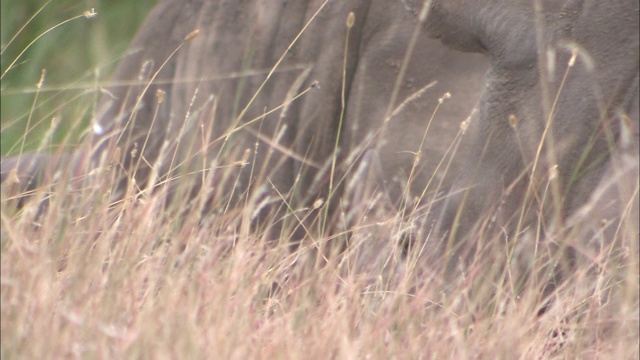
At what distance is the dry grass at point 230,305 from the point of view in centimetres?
156

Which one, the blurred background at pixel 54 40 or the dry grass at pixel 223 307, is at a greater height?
the dry grass at pixel 223 307

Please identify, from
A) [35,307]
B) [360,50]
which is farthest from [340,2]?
[35,307]

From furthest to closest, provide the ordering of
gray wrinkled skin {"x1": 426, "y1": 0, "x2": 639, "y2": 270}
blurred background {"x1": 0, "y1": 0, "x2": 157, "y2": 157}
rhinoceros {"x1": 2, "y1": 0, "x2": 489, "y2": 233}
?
blurred background {"x1": 0, "y1": 0, "x2": 157, "y2": 157}
rhinoceros {"x1": 2, "y1": 0, "x2": 489, "y2": 233}
gray wrinkled skin {"x1": 426, "y1": 0, "x2": 639, "y2": 270}

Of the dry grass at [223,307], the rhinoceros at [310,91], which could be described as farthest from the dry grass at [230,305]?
the rhinoceros at [310,91]

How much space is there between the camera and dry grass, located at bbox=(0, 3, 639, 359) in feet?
5.10

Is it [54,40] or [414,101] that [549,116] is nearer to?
[414,101]

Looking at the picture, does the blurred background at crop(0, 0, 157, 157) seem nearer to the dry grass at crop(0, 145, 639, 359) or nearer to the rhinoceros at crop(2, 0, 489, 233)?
the rhinoceros at crop(2, 0, 489, 233)

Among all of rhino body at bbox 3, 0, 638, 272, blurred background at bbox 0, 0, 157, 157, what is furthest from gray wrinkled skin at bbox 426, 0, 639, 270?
blurred background at bbox 0, 0, 157, 157

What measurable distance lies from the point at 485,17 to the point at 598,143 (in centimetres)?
38

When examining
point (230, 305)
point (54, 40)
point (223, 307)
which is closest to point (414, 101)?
point (230, 305)

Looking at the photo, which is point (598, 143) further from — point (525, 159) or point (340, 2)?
point (340, 2)

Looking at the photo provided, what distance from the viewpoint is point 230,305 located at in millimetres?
1828

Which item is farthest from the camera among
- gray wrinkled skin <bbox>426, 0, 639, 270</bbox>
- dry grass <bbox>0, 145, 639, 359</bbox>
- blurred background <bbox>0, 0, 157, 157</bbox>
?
blurred background <bbox>0, 0, 157, 157</bbox>

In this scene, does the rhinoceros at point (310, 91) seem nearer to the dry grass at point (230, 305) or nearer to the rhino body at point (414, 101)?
the rhino body at point (414, 101)
